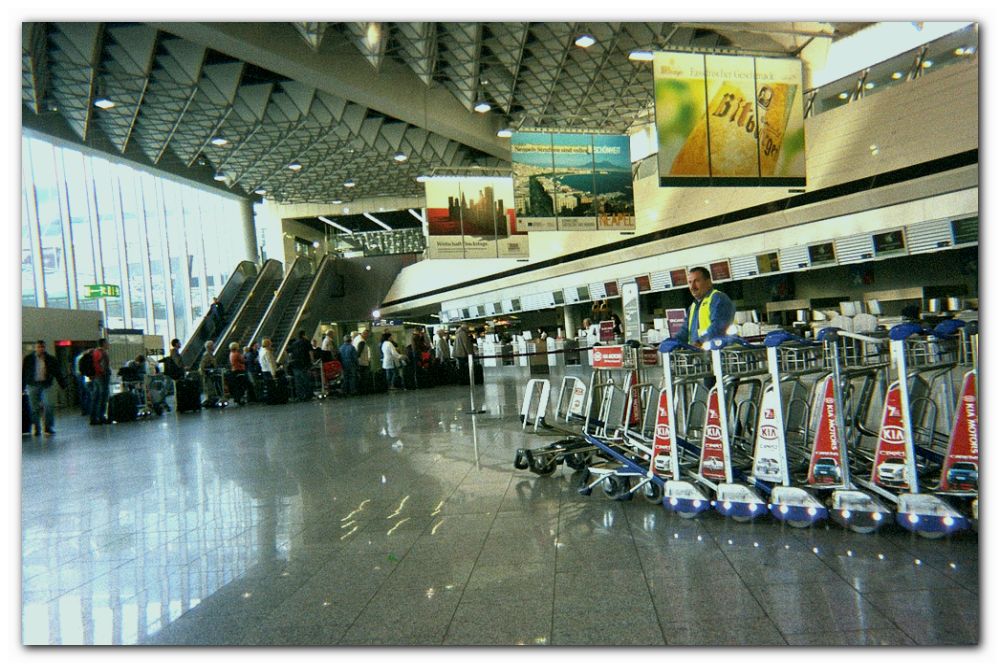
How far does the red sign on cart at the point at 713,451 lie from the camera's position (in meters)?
4.04

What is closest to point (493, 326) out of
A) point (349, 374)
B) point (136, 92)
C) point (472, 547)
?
point (349, 374)

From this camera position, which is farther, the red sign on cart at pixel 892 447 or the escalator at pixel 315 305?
the escalator at pixel 315 305

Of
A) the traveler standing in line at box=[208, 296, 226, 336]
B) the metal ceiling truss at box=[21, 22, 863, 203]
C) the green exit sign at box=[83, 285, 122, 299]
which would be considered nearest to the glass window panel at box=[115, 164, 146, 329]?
the metal ceiling truss at box=[21, 22, 863, 203]

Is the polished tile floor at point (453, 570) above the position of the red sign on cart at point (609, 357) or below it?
below

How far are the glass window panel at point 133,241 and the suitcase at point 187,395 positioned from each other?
991 cm

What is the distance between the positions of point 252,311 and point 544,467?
24.2 meters

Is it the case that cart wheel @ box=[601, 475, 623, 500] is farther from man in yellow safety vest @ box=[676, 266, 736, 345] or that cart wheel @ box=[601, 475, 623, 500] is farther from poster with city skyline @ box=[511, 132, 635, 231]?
poster with city skyline @ box=[511, 132, 635, 231]

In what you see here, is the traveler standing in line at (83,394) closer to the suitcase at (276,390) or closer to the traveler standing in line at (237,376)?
the traveler standing in line at (237,376)

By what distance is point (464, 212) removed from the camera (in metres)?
15.8

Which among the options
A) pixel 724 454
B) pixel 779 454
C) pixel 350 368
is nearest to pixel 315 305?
pixel 350 368

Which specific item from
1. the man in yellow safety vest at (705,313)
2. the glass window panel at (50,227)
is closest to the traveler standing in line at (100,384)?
the glass window panel at (50,227)

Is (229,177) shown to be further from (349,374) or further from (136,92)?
(349,374)

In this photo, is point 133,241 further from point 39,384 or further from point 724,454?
point 724,454

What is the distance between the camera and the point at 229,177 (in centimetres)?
2838
